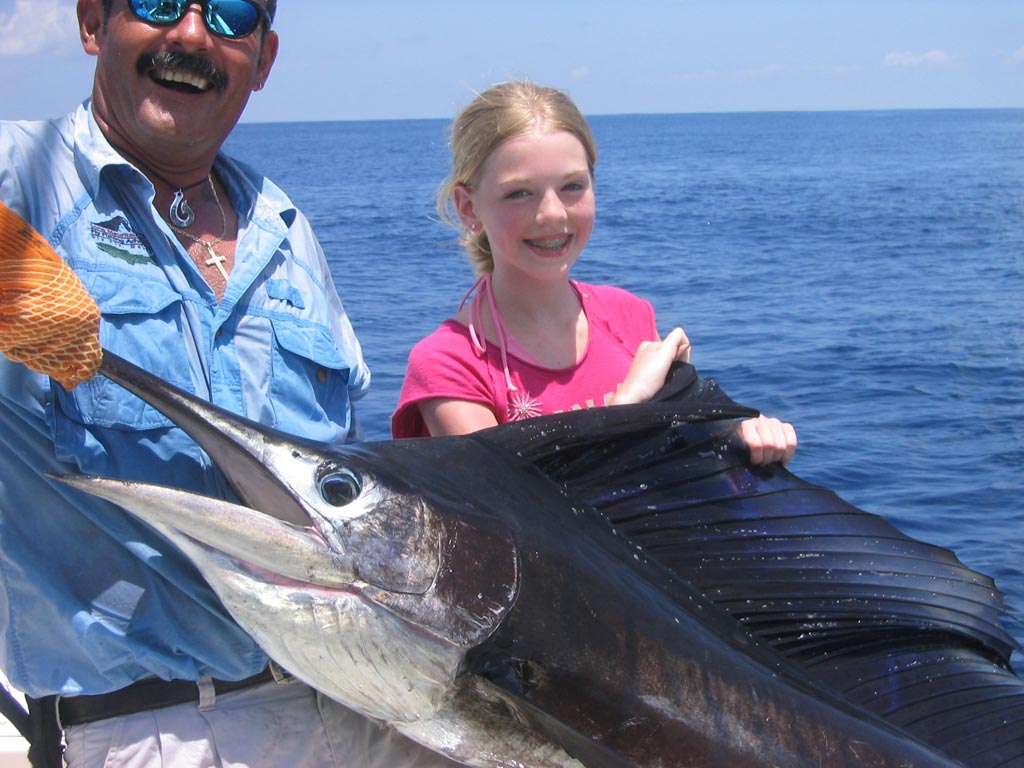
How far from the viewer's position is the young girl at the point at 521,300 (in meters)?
2.32

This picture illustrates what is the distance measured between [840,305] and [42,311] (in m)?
12.2

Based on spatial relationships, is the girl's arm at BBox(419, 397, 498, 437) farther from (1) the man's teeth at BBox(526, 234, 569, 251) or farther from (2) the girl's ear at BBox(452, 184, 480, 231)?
(2) the girl's ear at BBox(452, 184, 480, 231)

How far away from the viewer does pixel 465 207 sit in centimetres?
258

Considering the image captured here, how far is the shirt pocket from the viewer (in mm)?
1977

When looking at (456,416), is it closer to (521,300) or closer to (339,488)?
(521,300)

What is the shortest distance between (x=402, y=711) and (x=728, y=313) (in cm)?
1113

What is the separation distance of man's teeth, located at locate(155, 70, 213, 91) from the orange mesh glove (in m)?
0.65

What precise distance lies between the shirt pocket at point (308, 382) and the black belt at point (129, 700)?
43cm

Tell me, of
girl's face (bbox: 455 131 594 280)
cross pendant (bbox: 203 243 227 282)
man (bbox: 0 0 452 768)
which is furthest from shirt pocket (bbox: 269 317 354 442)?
girl's face (bbox: 455 131 594 280)

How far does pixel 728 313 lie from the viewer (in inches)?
487

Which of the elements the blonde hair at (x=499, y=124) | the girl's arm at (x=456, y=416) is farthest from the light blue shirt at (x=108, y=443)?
the blonde hair at (x=499, y=124)

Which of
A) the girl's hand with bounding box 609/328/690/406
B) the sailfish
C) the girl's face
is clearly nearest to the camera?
the sailfish

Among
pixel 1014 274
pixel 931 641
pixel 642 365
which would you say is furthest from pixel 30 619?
pixel 1014 274

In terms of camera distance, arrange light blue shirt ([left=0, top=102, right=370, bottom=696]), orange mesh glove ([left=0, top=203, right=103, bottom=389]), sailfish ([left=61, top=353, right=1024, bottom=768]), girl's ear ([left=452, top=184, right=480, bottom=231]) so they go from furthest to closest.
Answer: girl's ear ([left=452, top=184, right=480, bottom=231]), light blue shirt ([left=0, top=102, right=370, bottom=696]), sailfish ([left=61, top=353, right=1024, bottom=768]), orange mesh glove ([left=0, top=203, right=103, bottom=389])
